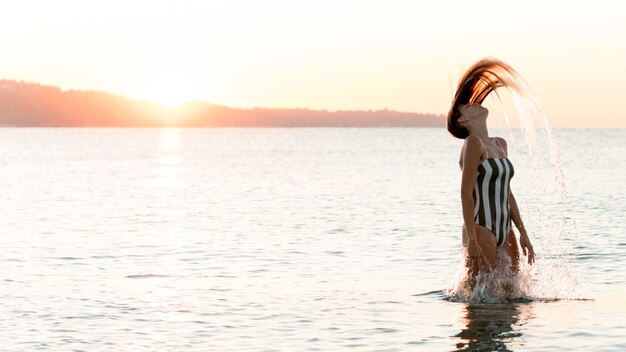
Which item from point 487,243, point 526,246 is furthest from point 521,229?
point 487,243

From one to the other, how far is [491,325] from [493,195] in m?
1.49

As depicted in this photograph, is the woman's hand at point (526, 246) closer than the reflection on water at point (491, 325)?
No

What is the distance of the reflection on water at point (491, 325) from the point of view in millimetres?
12328

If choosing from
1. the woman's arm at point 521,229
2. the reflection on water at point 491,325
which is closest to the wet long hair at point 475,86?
the woman's arm at point 521,229

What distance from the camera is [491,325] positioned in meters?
13.2

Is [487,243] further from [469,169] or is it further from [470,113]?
[470,113]

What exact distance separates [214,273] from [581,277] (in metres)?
5.91

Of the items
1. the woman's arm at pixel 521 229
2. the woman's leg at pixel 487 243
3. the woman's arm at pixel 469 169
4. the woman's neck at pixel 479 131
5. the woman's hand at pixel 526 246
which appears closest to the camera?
the woman's arm at pixel 469 169

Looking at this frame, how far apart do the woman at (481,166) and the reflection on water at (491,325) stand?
2.23ft

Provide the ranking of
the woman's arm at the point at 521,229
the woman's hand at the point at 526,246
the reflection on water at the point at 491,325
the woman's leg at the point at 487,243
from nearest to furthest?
the reflection on water at the point at 491,325
the woman's leg at the point at 487,243
the woman's arm at the point at 521,229
the woman's hand at the point at 526,246

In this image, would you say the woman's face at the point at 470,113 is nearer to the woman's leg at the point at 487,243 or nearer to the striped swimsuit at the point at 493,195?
the striped swimsuit at the point at 493,195

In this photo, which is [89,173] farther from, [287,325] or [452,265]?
[287,325]

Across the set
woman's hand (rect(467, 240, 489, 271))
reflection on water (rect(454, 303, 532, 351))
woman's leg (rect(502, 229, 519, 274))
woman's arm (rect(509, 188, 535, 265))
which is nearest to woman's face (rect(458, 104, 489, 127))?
woman's arm (rect(509, 188, 535, 265))

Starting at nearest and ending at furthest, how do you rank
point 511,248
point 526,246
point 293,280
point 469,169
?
point 469,169 < point 511,248 < point 526,246 < point 293,280
